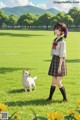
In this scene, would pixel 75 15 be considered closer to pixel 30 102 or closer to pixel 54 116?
pixel 30 102

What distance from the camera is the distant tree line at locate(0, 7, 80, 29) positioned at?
153625 millimetres

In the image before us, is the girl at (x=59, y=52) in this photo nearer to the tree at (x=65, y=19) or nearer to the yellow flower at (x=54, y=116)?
the yellow flower at (x=54, y=116)

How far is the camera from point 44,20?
544 ft

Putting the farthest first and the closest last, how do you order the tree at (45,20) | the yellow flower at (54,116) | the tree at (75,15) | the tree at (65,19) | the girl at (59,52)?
the tree at (45,20) → the tree at (75,15) → the tree at (65,19) → the girl at (59,52) → the yellow flower at (54,116)

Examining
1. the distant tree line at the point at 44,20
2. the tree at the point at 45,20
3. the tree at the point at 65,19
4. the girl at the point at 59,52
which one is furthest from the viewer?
the tree at the point at 45,20

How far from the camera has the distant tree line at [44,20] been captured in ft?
504

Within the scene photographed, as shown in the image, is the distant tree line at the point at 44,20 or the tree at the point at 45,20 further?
the tree at the point at 45,20

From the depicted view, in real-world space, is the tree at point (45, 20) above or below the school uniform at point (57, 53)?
below

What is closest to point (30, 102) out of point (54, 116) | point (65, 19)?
point (54, 116)

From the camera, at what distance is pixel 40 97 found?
35.6 feet

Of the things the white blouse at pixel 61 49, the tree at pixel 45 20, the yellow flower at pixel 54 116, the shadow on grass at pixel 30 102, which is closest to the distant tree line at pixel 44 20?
the tree at pixel 45 20

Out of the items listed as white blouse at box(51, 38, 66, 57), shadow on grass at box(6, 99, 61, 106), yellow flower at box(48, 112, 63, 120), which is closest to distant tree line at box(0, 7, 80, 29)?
shadow on grass at box(6, 99, 61, 106)

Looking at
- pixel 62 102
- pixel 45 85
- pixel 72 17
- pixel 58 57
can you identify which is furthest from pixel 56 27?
pixel 72 17

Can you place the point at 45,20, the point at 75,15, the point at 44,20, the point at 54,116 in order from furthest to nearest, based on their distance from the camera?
the point at 44,20, the point at 45,20, the point at 75,15, the point at 54,116
